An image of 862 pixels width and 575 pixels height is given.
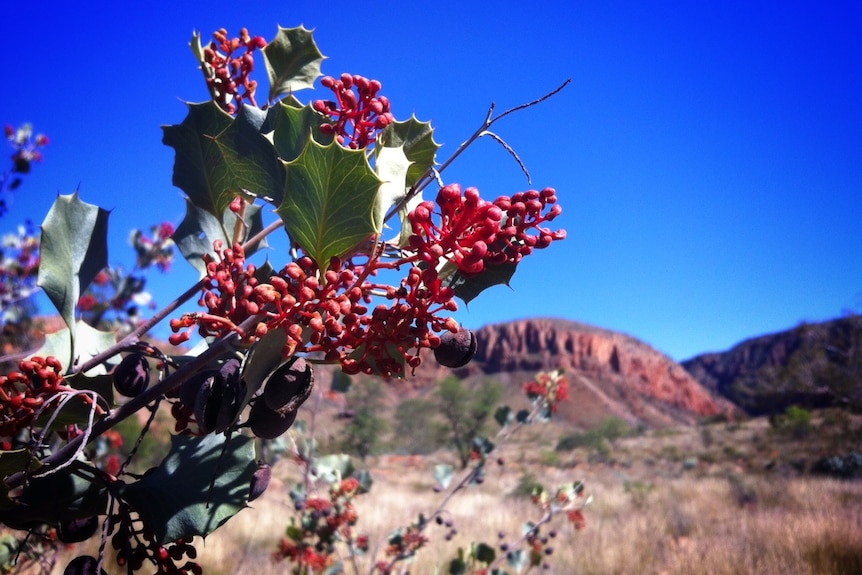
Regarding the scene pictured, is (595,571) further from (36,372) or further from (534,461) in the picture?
(534,461)

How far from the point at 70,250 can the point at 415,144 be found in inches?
31.6

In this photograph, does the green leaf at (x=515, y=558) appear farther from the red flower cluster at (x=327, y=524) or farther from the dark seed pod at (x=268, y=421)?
the dark seed pod at (x=268, y=421)

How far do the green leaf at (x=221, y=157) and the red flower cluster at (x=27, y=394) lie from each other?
45cm

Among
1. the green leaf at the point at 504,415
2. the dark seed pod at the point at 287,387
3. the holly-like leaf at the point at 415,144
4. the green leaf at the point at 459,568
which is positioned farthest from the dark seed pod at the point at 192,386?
the green leaf at the point at 504,415

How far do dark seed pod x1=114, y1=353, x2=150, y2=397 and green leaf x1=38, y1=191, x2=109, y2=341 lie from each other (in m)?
0.21

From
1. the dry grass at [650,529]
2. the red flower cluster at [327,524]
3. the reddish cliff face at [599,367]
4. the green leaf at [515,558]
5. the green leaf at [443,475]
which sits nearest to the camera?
the red flower cluster at [327,524]

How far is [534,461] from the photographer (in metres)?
30.1

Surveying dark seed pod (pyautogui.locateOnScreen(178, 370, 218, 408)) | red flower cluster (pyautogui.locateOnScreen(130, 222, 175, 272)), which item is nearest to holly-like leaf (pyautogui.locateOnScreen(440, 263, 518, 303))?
dark seed pod (pyautogui.locateOnScreen(178, 370, 218, 408))

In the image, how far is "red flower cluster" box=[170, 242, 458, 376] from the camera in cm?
85

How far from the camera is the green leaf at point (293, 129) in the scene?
97 cm

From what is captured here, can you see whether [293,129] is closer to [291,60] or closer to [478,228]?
[478,228]

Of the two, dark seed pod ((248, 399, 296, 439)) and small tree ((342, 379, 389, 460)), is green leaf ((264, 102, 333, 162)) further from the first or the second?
small tree ((342, 379, 389, 460))

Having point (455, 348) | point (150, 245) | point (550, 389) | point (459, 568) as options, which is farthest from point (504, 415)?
point (150, 245)

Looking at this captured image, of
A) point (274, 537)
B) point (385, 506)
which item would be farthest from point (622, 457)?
point (274, 537)
